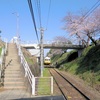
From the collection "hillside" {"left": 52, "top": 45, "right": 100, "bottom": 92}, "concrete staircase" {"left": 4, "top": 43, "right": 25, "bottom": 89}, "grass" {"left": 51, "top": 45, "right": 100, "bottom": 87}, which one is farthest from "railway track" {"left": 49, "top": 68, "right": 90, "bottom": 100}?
"concrete staircase" {"left": 4, "top": 43, "right": 25, "bottom": 89}

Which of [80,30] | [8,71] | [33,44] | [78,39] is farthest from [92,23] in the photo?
[8,71]

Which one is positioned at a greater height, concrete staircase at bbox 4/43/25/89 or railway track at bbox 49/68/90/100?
concrete staircase at bbox 4/43/25/89

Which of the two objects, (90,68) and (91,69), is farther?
(90,68)

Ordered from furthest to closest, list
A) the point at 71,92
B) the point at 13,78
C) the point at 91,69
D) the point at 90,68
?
the point at 90,68 → the point at 91,69 → the point at 71,92 → the point at 13,78

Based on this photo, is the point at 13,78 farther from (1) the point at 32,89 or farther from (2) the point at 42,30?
(2) the point at 42,30

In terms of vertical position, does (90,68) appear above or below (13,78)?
above

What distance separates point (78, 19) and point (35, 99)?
5239cm

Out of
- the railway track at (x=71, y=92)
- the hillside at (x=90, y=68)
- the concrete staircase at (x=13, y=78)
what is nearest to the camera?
the concrete staircase at (x=13, y=78)

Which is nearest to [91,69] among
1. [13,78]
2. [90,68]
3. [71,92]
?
[90,68]

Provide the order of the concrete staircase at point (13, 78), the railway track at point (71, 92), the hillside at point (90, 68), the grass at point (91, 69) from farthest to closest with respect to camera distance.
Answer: the grass at point (91, 69)
the hillside at point (90, 68)
the railway track at point (71, 92)
the concrete staircase at point (13, 78)

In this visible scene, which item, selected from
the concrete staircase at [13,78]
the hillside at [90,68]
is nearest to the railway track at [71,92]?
the hillside at [90,68]

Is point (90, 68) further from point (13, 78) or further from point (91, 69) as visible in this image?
point (13, 78)

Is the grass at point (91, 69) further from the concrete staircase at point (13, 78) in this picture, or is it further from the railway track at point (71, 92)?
the concrete staircase at point (13, 78)

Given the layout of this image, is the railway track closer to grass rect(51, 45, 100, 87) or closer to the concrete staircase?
grass rect(51, 45, 100, 87)
